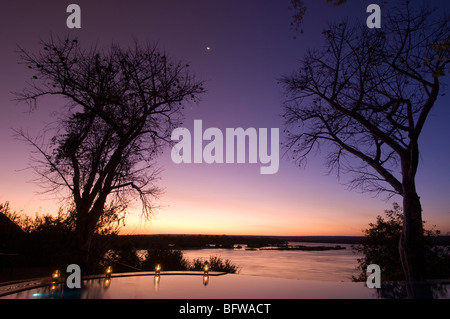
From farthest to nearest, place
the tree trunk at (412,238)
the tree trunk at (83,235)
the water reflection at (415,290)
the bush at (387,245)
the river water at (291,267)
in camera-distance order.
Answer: the river water at (291,267) < the bush at (387,245) < the tree trunk at (83,235) < the tree trunk at (412,238) < the water reflection at (415,290)

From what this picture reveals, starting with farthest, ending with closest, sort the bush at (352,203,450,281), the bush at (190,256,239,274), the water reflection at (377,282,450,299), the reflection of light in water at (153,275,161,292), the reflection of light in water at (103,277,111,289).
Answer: the bush at (190,256,239,274) < the bush at (352,203,450,281) < the reflection of light in water at (103,277,111,289) < the reflection of light in water at (153,275,161,292) < the water reflection at (377,282,450,299)

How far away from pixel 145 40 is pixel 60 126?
3.78 metres

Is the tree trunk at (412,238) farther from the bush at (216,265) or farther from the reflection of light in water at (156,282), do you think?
the bush at (216,265)

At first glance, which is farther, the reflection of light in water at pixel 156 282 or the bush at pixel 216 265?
the bush at pixel 216 265

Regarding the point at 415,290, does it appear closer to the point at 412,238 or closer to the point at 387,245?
the point at 412,238

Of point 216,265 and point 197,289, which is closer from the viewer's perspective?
point 197,289

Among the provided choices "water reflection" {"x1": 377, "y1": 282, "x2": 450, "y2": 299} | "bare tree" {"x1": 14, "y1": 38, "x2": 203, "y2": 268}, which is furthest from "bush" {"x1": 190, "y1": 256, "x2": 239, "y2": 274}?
"water reflection" {"x1": 377, "y1": 282, "x2": 450, "y2": 299}

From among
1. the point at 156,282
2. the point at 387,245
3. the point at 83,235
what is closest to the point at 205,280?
the point at 156,282

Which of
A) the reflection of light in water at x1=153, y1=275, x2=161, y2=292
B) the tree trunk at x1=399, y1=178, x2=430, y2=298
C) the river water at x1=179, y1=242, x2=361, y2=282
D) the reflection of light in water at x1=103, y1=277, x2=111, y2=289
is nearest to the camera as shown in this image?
the reflection of light in water at x1=153, y1=275, x2=161, y2=292

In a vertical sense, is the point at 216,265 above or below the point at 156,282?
below

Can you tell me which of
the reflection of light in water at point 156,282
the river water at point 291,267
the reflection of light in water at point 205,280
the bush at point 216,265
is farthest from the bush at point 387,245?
the reflection of light in water at point 156,282

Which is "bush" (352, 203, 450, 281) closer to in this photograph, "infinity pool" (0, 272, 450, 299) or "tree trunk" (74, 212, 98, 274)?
"infinity pool" (0, 272, 450, 299)

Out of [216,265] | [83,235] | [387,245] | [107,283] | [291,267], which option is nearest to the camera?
[107,283]

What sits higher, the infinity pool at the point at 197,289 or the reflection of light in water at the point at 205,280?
the infinity pool at the point at 197,289
